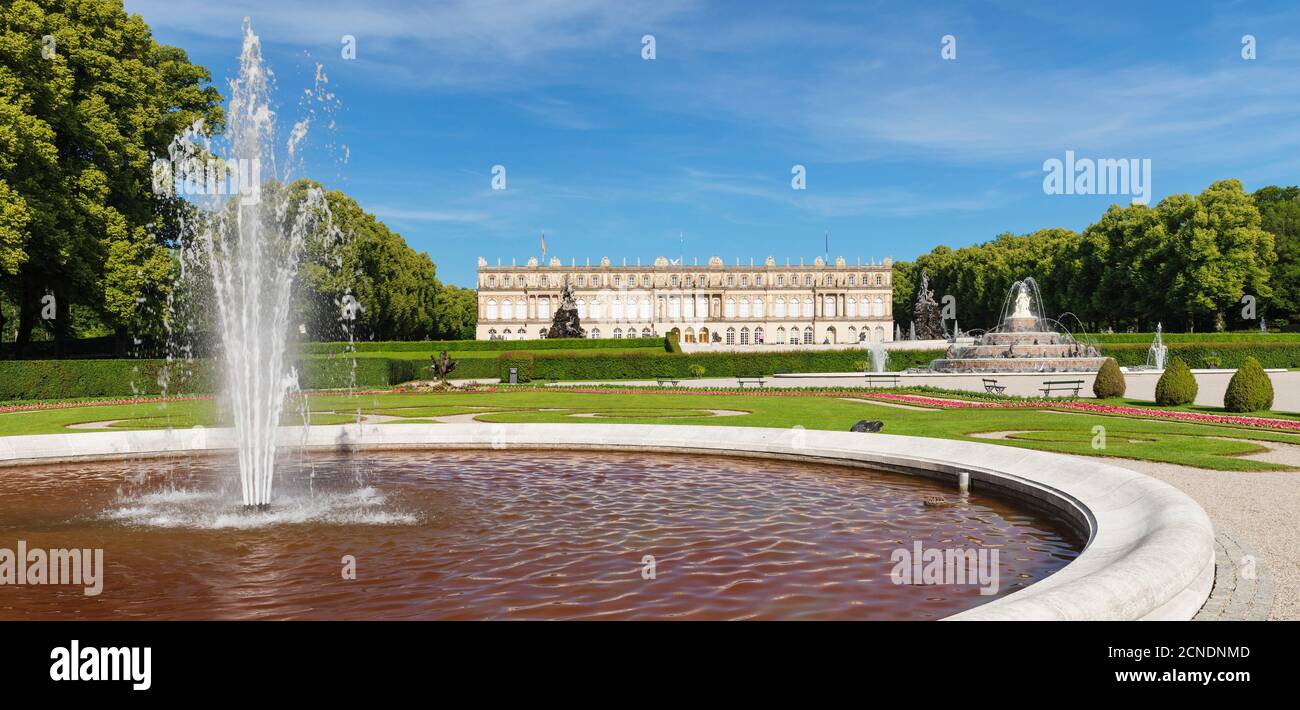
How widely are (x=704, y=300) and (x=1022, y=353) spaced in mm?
84827

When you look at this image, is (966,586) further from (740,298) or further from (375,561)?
(740,298)

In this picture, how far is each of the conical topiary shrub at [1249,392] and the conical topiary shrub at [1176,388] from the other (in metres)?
1.27

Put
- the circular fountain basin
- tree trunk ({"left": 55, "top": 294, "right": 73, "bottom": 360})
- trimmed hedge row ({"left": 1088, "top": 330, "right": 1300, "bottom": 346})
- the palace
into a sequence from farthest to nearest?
the palace → trimmed hedge row ({"left": 1088, "top": 330, "right": 1300, "bottom": 346}) → tree trunk ({"left": 55, "top": 294, "right": 73, "bottom": 360}) → the circular fountain basin

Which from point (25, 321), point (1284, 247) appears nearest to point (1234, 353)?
point (1284, 247)

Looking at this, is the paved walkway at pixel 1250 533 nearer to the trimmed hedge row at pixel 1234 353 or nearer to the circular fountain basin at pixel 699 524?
the circular fountain basin at pixel 699 524

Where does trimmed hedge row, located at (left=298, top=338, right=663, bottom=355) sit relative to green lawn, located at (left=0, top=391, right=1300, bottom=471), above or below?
above

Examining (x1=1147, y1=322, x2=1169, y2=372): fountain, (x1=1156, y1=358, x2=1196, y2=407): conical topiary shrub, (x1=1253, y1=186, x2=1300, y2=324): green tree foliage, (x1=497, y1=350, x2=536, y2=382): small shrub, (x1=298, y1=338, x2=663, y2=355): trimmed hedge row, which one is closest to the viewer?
(x1=1156, y1=358, x2=1196, y2=407): conical topiary shrub

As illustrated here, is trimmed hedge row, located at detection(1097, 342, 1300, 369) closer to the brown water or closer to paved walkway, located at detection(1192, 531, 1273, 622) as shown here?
the brown water

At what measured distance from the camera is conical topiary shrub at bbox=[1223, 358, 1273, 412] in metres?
20.1

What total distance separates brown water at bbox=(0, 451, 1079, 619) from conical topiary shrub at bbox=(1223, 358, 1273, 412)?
13.3m

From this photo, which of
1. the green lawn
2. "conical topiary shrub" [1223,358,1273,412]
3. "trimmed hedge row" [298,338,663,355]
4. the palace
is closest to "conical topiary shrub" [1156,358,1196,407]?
"conical topiary shrub" [1223,358,1273,412]

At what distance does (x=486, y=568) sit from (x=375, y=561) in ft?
3.55

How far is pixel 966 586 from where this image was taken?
679 cm
